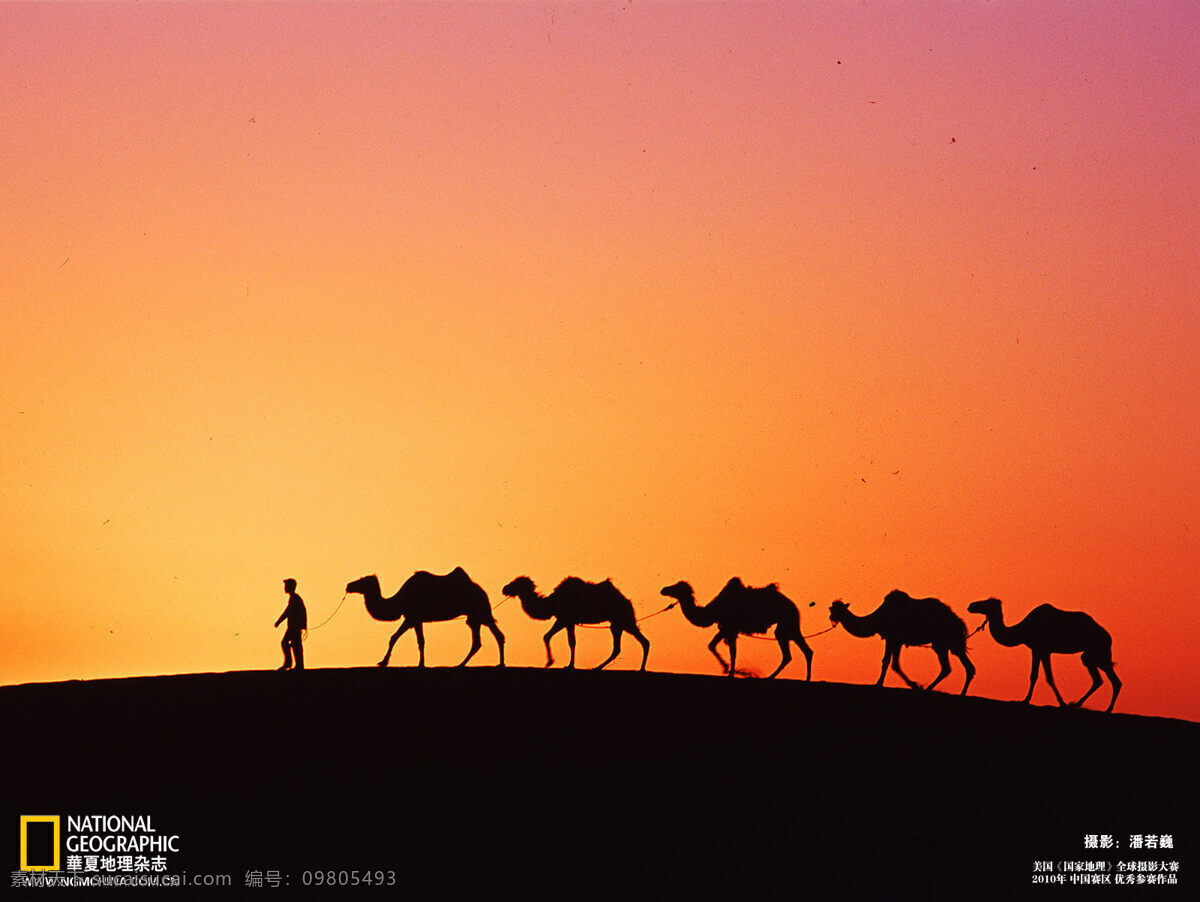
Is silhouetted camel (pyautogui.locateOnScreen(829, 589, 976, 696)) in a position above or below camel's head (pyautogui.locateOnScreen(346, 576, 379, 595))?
below

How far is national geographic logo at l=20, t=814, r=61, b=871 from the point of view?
18.3 m

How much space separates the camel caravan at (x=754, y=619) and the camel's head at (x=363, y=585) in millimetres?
16

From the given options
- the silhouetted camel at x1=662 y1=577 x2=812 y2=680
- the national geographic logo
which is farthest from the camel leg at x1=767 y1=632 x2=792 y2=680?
the national geographic logo

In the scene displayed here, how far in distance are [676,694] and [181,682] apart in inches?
317

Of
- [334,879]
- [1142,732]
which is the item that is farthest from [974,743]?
[334,879]

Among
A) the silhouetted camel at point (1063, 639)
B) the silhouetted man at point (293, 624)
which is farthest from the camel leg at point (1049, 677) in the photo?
the silhouetted man at point (293, 624)

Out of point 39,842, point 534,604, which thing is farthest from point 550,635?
point 39,842

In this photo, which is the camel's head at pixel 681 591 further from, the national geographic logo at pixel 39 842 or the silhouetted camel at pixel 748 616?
the national geographic logo at pixel 39 842

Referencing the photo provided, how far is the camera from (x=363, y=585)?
28125 mm

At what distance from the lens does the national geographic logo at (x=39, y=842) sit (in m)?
18.3

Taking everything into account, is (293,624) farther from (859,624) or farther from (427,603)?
(859,624)

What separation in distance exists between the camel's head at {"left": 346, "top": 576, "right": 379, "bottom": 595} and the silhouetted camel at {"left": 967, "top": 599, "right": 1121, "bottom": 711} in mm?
9914

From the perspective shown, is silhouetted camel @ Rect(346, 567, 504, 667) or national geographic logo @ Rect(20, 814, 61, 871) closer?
national geographic logo @ Rect(20, 814, 61, 871)

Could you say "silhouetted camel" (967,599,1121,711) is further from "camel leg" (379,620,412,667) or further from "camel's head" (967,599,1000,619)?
"camel leg" (379,620,412,667)
